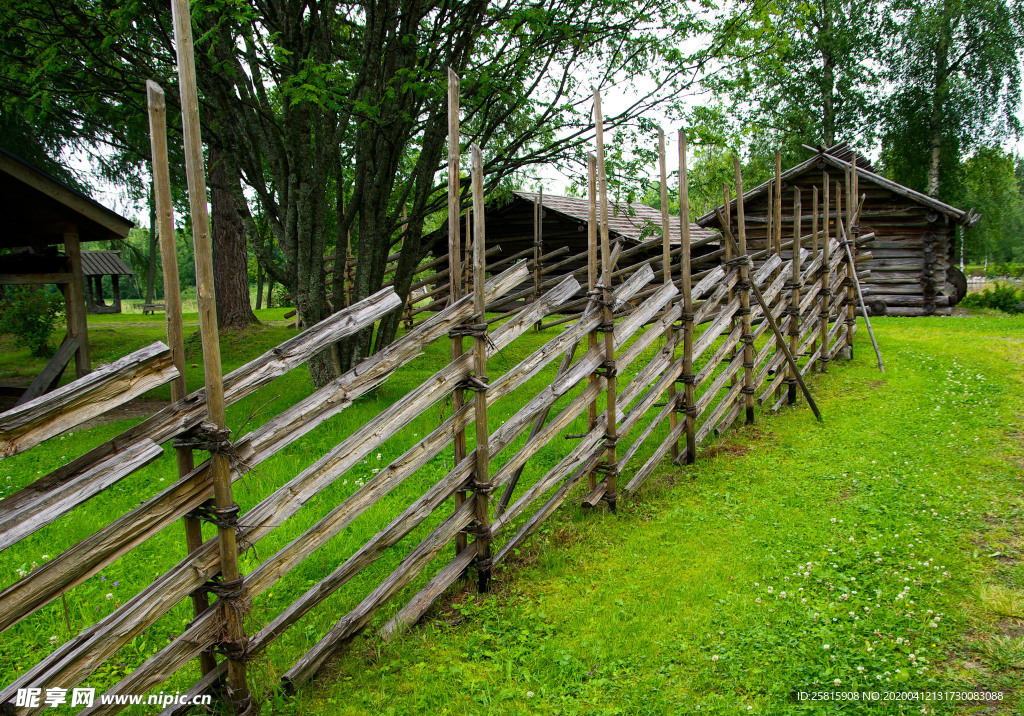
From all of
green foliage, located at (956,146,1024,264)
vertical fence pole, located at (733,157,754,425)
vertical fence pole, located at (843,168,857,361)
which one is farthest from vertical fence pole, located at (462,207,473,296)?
green foliage, located at (956,146,1024,264)

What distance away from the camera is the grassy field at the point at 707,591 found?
3309 millimetres

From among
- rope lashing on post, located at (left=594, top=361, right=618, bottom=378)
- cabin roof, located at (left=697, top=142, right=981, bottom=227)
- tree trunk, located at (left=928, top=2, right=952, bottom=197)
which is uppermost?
Result: tree trunk, located at (left=928, top=2, right=952, bottom=197)

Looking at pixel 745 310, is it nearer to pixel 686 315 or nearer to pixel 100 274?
pixel 686 315

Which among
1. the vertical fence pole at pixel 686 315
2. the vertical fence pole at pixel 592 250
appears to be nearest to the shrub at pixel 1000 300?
the vertical fence pole at pixel 686 315

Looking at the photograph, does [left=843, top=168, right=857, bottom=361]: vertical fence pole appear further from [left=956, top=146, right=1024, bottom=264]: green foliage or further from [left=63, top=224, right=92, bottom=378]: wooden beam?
[left=956, top=146, right=1024, bottom=264]: green foliage

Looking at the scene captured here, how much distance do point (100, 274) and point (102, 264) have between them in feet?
4.12

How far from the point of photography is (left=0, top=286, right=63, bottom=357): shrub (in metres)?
13.1

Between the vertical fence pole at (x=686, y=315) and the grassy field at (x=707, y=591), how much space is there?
14.5 inches

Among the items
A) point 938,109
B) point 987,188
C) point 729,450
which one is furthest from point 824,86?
point 729,450

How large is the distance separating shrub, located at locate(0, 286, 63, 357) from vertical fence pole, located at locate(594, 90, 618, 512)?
43.1 feet

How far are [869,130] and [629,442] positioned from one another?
27640mm

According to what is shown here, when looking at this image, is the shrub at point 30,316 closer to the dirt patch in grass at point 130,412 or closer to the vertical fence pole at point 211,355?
the dirt patch in grass at point 130,412

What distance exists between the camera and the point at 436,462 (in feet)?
22.3

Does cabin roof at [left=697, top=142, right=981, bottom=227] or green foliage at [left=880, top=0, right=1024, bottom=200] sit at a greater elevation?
green foliage at [left=880, top=0, right=1024, bottom=200]
